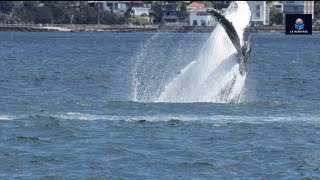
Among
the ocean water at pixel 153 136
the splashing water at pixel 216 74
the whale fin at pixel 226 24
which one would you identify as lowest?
the ocean water at pixel 153 136

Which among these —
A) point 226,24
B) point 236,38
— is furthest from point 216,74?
point 226,24

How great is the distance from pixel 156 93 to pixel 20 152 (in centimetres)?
1630

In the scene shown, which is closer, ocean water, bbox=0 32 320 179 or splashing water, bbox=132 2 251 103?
ocean water, bbox=0 32 320 179

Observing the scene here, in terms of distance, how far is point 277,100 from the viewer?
4941cm

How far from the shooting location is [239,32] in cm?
4494

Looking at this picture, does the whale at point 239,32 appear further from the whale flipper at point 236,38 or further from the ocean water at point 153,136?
the ocean water at point 153,136

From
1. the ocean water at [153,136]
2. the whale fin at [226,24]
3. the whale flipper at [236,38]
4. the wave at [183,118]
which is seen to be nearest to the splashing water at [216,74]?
the whale flipper at [236,38]

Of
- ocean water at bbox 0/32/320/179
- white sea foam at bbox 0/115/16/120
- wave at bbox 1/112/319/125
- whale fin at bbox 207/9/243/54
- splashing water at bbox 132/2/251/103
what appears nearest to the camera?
ocean water at bbox 0/32/320/179

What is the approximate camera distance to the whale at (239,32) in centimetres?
4334

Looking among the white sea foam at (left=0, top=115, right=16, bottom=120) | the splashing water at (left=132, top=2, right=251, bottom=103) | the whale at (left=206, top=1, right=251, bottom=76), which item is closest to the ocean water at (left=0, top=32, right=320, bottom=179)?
the white sea foam at (left=0, top=115, right=16, bottom=120)

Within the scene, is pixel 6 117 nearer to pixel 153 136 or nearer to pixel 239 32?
pixel 153 136

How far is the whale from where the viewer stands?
43344 millimetres

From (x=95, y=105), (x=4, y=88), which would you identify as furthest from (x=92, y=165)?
(x=4, y=88)

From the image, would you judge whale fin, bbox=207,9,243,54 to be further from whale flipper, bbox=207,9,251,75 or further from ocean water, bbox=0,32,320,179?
ocean water, bbox=0,32,320,179
